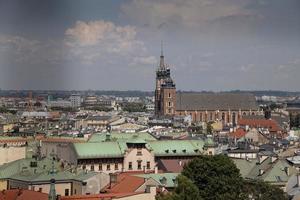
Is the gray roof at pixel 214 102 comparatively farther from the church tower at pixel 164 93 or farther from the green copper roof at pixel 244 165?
the green copper roof at pixel 244 165

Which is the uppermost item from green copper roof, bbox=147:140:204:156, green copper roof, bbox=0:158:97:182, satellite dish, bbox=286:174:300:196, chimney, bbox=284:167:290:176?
green copper roof, bbox=147:140:204:156

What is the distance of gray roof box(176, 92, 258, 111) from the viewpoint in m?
72.2

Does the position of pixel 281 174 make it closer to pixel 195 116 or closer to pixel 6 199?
pixel 6 199

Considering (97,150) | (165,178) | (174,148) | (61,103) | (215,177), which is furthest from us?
(61,103)

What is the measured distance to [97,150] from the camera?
26.1m

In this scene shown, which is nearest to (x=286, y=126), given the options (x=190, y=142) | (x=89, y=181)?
(x=190, y=142)

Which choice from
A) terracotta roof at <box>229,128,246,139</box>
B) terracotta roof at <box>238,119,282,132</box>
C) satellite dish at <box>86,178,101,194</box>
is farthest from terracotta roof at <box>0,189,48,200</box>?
terracotta roof at <box>238,119,282,132</box>

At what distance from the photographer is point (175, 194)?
16.2m

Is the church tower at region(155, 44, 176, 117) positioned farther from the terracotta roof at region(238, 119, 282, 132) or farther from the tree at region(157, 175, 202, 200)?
the tree at region(157, 175, 202, 200)

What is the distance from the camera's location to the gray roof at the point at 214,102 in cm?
7225

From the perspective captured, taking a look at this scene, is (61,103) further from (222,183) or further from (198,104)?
(222,183)

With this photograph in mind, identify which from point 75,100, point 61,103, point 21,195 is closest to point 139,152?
point 21,195

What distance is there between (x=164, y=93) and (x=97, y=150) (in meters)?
43.7

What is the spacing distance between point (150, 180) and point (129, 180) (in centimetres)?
74
